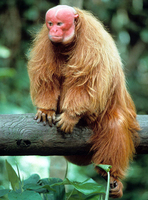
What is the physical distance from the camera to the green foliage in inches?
65.3

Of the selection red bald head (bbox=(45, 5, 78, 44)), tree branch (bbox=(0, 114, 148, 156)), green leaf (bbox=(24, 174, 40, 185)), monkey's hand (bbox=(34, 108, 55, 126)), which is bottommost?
green leaf (bbox=(24, 174, 40, 185))

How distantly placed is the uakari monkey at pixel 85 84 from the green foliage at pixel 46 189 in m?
0.34

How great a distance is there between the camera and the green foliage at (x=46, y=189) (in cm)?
166

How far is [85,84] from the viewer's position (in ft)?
6.76

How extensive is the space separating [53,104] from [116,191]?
82 cm

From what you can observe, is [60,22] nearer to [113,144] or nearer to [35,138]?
[35,138]

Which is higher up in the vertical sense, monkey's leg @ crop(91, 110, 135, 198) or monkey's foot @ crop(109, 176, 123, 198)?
monkey's leg @ crop(91, 110, 135, 198)

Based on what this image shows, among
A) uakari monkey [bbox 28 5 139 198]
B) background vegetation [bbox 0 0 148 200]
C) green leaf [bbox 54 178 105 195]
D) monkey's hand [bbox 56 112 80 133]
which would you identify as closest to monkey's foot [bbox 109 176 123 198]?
uakari monkey [bbox 28 5 139 198]

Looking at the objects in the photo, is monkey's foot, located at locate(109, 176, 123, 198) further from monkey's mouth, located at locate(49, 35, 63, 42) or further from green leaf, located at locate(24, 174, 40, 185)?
monkey's mouth, located at locate(49, 35, 63, 42)

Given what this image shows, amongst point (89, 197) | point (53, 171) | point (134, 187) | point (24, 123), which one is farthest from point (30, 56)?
point (134, 187)

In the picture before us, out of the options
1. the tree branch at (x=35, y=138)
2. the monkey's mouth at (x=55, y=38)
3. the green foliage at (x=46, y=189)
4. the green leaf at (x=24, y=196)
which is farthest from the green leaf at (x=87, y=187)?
the monkey's mouth at (x=55, y=38)

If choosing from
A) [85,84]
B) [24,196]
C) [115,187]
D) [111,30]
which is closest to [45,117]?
[85,84]

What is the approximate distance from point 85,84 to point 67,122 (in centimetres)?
31

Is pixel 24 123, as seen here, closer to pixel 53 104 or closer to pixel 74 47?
pixel 53 104
